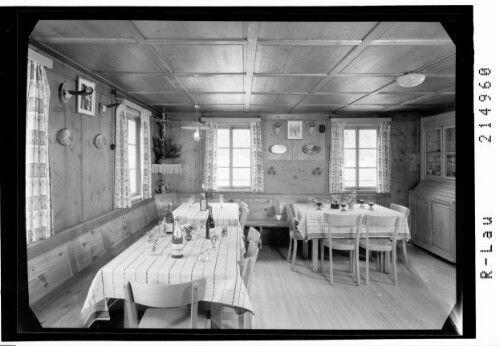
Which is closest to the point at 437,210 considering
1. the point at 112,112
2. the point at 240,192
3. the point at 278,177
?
the point at 278,177

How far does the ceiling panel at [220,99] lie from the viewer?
408 cm

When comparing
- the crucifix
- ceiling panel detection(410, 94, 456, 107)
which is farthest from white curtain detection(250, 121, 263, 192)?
ceiling panel detection(410, 94, 456, 107)

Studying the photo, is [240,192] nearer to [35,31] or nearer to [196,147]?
[196,147]

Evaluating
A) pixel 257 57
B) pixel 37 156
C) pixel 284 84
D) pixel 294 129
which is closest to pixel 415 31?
pixel 257 57

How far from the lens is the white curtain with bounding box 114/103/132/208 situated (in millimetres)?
3668

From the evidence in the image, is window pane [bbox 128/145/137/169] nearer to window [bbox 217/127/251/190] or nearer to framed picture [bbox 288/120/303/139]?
window [bbox 217/127/251/190]

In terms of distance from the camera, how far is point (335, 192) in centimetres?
570

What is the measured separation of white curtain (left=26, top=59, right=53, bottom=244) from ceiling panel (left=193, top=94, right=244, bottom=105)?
2.07m

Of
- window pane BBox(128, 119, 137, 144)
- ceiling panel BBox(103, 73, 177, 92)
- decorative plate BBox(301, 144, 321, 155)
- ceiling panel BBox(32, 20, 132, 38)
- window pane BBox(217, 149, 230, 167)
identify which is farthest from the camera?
window pane BBox(217, 149, 230, 167)

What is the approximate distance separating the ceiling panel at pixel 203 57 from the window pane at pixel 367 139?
3.63 m

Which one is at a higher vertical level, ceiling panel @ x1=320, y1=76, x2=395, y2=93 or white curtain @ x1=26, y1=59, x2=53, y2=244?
ceiling panel @ x1=320, y1=76, x2=395, y2=93

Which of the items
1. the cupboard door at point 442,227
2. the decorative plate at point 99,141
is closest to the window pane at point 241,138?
the decorative plate at point 99,141

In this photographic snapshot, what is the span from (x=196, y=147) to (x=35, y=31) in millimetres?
3788

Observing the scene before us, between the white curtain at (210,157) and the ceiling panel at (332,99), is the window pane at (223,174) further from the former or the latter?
the ceiling panel at (332,99)
